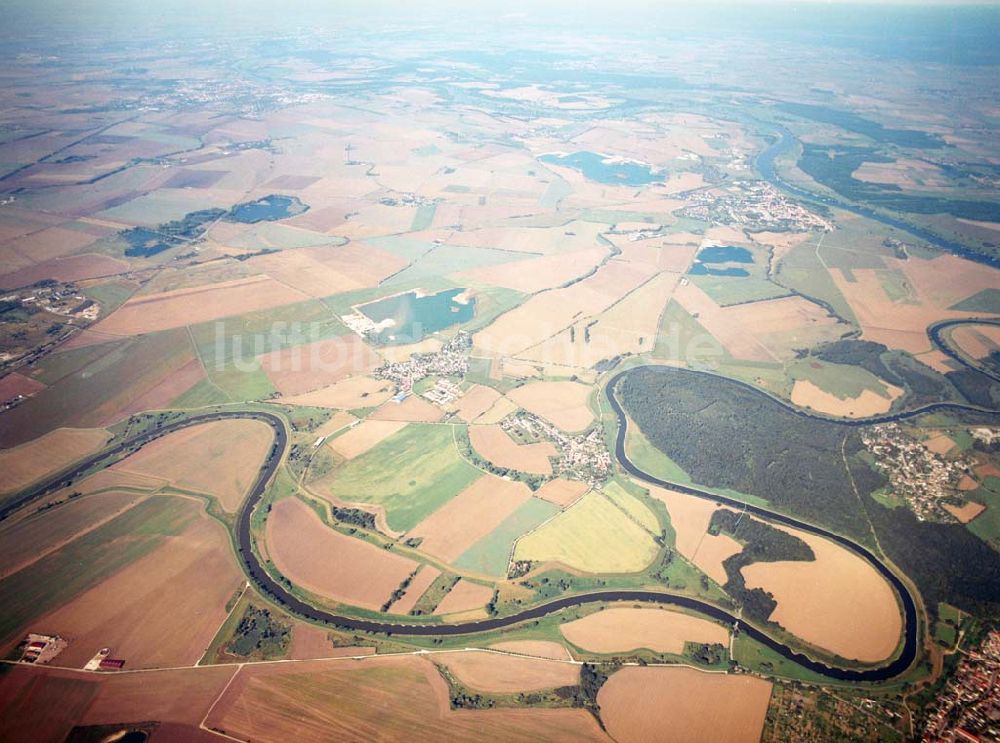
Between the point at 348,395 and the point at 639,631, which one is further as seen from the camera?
the point at 348,395

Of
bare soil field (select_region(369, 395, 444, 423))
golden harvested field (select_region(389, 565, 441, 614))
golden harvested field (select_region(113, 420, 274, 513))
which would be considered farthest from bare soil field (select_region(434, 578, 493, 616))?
golden harvested field (select_region(113, 420, 274, 513))

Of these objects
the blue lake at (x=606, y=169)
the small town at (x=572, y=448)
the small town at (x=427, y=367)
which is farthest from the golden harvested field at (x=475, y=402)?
the blue lake at (x=606, y=169)

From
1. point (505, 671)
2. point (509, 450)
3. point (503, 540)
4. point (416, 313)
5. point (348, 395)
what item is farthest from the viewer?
point (416, 313)

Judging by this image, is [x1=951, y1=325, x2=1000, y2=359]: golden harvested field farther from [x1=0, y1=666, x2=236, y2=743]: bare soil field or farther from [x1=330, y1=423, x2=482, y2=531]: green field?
[x1=0, y1=666, x2=236, y2=743]: bare soil field

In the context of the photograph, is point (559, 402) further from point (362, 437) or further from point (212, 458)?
point (212, 458)

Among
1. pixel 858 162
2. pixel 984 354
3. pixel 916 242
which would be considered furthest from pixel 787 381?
pixel 858 162

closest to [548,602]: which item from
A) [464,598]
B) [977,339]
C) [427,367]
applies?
[464,598]
